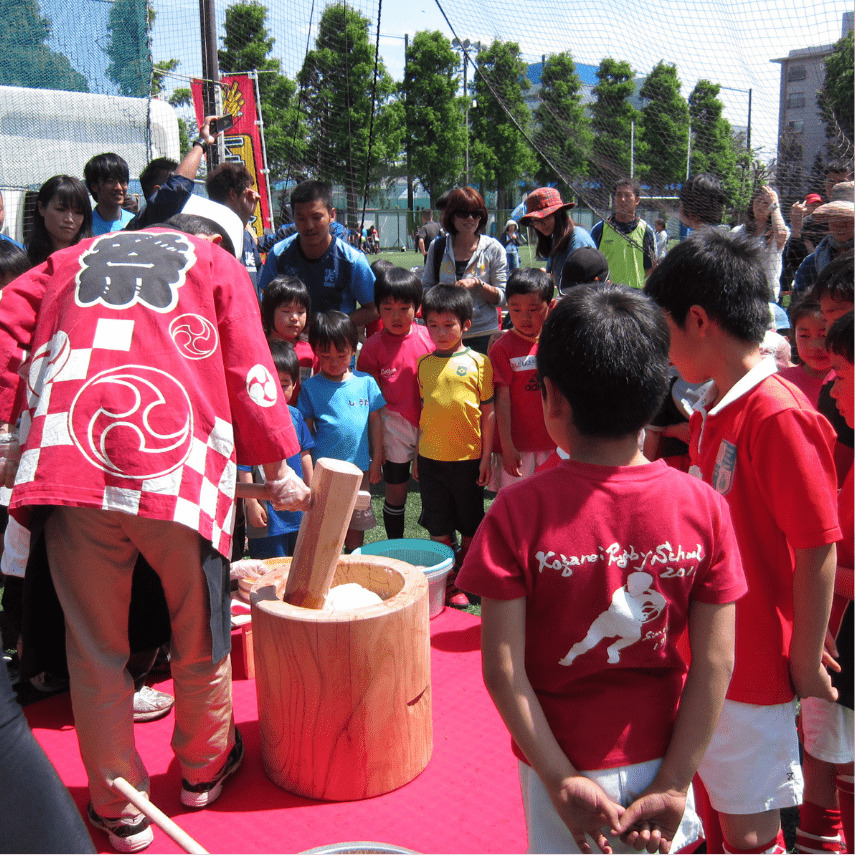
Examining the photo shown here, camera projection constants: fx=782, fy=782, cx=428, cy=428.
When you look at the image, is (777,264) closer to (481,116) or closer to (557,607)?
(557,607)

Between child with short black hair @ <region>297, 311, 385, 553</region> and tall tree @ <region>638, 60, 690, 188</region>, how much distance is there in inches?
60.9

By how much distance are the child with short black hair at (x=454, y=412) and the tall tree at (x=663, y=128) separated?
102 cm

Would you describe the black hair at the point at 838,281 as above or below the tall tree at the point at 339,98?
below

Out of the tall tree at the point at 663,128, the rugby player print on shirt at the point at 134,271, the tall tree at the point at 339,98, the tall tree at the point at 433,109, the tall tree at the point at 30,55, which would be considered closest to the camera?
the rugby player print on shirt at the point at 134,271

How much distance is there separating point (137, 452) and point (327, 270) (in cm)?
264

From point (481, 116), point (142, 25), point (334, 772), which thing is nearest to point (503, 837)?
point (334, 772)

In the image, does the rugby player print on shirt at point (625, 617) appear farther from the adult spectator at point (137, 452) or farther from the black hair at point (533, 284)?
the black hair at point (533, 284)

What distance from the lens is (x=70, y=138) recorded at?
342 inches

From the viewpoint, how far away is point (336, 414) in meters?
3.66

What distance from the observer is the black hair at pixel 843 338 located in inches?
69.8

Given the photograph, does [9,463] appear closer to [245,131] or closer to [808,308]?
[808,308]

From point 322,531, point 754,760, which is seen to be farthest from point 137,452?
point 754,760

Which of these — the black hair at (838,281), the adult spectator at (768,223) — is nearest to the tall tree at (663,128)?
the adult spectator at (768,223)

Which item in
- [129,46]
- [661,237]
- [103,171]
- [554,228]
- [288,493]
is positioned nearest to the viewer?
[288,493]
